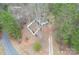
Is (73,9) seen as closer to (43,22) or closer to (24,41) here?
(43,22)

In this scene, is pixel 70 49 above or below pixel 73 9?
below

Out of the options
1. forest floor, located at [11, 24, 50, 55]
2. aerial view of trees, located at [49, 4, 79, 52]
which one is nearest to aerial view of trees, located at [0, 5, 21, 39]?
forest floor, located at [11, 24, 50, 55]

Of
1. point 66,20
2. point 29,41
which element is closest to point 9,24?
point 29,41

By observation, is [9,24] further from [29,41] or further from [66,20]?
[66,20]

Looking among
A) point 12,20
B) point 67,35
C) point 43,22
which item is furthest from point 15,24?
point 67,35

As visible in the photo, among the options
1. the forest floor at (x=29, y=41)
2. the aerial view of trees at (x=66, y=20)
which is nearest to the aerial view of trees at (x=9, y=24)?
the forest floor at (x=29, y=41)

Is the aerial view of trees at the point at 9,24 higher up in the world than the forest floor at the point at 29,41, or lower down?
higher up

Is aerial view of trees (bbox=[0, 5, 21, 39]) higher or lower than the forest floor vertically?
higher

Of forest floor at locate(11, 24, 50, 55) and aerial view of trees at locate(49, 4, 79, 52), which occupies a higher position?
aerial view of trees at locate(49, 4, 79, 52)

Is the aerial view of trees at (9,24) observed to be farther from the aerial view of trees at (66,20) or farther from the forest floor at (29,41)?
the aerial view of trees at (66,20)

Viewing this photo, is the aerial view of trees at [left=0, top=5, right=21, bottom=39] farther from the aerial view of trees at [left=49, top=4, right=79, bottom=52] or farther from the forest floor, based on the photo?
the aerial view of trees at [left=49, top=4, right=79, bottom=52]
